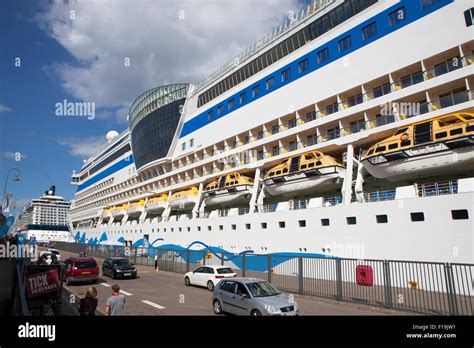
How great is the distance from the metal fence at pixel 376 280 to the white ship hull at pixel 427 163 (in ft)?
15.3

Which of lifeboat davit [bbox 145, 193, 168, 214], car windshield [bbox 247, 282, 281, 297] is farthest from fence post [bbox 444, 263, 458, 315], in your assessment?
lifeboat davit [bbox 145, 193, 168, 214]

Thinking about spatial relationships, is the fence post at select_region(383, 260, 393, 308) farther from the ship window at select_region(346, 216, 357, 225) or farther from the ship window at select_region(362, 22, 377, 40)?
the ship window at select_region(362, 22, 377, 40)

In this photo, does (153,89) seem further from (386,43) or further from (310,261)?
(310,261)

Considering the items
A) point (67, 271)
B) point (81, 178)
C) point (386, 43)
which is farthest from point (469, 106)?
point (81, 178)

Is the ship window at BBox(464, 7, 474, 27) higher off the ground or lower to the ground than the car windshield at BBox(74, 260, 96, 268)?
higher

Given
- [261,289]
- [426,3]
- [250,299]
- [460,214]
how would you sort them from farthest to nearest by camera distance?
[426,3], [460,214], [261,289], [250,299]

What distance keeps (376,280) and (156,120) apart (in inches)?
1454

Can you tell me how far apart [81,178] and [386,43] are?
3317 inches

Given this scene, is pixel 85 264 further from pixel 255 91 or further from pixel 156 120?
pixel 156 120

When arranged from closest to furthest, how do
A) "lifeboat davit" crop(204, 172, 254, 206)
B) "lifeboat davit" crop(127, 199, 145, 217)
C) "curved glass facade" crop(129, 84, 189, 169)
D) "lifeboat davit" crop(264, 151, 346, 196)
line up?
"lifeboat davit" crop(264, 151, 346, 196)
"lifeboat davit" crop(204, 172, 254, 206)
"curved glass facade" crop(129, 84, 189, 169)
"lifeboat davit" crop(127, 199, 145, 217)

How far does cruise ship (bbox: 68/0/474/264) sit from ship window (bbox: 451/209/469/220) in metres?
0.04

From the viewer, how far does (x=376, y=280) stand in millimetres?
11422

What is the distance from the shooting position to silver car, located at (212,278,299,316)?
8312 millimetres

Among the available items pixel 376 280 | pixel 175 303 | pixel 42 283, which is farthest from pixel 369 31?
pixel 42 283
